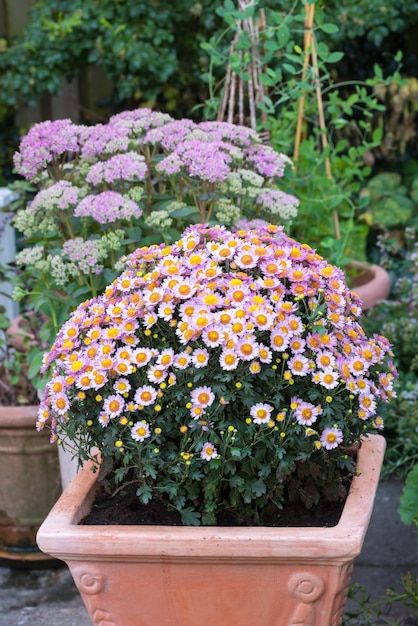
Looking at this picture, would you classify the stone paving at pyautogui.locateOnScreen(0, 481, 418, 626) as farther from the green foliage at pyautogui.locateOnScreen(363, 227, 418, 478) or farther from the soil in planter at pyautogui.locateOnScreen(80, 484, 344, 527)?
the soil in planter at pyautogui.locateOnScreen(80, 484, 344, 527)

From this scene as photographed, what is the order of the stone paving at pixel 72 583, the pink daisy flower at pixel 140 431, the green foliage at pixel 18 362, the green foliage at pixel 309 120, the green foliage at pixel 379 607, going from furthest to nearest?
the green foliage at pixel 309 120 < the green foliage at pixel 18 362 < the stone paving at pixel 72 583 < the green foliage at pixel 379 607 < the pink daisy flower at pixel 140 431

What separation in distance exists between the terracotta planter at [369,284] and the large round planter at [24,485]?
3.78ft

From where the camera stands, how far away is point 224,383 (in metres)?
1.83

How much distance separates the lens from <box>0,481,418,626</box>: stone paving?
8.45ft

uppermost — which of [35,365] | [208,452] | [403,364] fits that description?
[208,452]

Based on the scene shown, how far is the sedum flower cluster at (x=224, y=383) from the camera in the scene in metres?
1.82

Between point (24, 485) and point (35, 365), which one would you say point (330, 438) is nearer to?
point (35, 365)

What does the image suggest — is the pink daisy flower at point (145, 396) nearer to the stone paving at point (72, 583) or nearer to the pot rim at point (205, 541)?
the pot rim at point (205, 541)

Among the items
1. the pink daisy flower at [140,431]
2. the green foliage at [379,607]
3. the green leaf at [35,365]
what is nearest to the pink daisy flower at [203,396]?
the pink daisy flower at [140,431]

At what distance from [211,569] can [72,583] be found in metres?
1.06

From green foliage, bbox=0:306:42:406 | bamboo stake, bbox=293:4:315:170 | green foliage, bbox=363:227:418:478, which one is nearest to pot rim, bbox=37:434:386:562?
green foliage, bbox=0:306:42:406

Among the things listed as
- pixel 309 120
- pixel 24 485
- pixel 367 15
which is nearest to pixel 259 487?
pixel 24 485

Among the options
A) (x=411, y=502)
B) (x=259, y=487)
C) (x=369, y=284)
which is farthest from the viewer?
(x=369, y=284)

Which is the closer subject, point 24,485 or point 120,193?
point 120,193
